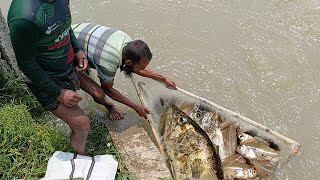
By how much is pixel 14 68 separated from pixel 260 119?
3.14 metres

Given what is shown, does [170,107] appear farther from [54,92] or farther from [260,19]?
[260,19]

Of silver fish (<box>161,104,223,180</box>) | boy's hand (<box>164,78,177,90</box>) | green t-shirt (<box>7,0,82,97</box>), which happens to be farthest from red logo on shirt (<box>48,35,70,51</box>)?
silver fish (<box>161,104,223,180</box>)

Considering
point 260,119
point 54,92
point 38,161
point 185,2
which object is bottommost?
point 38,161

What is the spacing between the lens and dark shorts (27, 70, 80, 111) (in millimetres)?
4070

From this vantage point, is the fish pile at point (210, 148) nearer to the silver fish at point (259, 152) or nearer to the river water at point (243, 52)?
the silver fish at point (259, 152)

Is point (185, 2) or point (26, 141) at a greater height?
point (185, 2)

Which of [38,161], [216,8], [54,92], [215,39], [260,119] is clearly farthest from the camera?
[216,8]

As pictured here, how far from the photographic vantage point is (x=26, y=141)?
454cm

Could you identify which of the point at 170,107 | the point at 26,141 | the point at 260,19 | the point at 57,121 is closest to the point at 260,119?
the point at 170,107

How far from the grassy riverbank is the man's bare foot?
0.46ft

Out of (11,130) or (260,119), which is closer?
(11,130)

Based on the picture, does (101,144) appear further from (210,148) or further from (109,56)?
(210,148)

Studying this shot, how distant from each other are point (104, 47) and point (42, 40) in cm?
90

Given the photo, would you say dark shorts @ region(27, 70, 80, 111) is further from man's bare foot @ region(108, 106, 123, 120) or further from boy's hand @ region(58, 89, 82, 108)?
man's bare foot @ region(108, 106, 123, 120)
